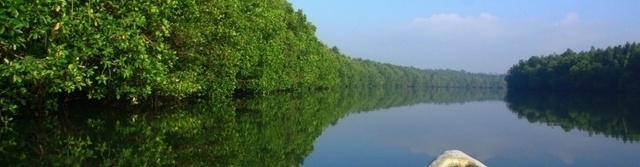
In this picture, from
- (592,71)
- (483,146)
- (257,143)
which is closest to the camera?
(257,143)

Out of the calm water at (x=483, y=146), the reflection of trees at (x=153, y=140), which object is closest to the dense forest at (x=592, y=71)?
the calm water at (x=483, y=146)

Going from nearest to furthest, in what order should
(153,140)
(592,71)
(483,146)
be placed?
(153,140) → (483,146) → (592,71)

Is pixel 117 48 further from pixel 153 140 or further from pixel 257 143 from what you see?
pixel 257 143

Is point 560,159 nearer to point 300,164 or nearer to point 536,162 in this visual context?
point 536,162

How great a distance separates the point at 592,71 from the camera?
96500 millimetres

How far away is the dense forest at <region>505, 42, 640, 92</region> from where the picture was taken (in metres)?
87.8

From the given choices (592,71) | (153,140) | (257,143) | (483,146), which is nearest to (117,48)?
(153,140)

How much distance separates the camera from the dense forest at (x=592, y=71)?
87750mm

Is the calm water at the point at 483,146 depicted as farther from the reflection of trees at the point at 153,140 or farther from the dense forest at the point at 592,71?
the dense forest at the point at 592,71

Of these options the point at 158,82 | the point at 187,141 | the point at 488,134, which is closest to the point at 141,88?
the point at 158,82

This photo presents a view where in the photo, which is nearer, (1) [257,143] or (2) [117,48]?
(1) [257,143]

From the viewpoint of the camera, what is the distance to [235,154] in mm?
11414

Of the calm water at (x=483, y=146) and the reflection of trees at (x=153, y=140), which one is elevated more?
the reflection of trees at (x=153, y=140)

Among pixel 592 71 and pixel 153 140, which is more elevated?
pixel 592 71
